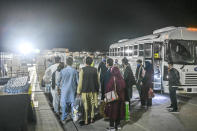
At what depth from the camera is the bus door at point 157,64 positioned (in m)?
10.3

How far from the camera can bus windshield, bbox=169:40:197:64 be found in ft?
32.6

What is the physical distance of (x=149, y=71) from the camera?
7.67 m

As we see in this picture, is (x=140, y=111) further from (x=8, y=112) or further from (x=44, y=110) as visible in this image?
(x=8, y=112)

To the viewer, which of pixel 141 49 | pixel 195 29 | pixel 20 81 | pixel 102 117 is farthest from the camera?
pixel 141 49

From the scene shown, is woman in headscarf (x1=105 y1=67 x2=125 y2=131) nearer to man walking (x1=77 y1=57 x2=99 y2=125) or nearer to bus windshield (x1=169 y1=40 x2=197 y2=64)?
man walking (x1=77 y1=57 x2=99 y2=125)

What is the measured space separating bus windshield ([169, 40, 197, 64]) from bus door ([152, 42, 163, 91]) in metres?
0.62

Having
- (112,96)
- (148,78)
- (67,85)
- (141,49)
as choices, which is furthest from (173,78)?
(141,49)

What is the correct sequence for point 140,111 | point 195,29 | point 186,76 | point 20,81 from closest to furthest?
point 20,81 → point 140,111 → point 186,76 → point 195,29

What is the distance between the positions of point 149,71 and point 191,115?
207 centimetres

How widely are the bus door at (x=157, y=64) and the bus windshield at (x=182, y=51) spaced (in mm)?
617

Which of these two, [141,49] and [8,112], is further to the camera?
[141,49]

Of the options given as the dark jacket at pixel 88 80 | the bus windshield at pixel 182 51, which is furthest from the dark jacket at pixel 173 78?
the bus windshield at pixel 182 51

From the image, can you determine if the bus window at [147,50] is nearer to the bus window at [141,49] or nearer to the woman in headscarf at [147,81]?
the bus window at [141,49]

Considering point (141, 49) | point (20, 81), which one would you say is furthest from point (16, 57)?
point (20, 81)
